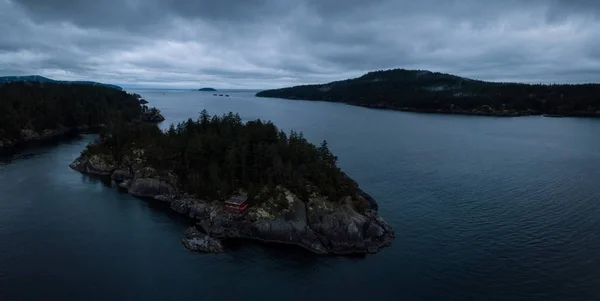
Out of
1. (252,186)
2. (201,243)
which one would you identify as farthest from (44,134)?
(201,243)

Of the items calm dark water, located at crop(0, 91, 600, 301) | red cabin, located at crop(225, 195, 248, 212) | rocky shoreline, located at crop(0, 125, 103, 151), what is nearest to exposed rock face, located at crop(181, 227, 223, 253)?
calm dark water, located at crop(0, 91, 600, 301)

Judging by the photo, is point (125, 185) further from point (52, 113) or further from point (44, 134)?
point (52, 113)

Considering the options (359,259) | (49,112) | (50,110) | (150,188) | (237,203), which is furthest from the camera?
(50,110)

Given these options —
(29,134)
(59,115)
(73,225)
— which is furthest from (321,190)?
(59,115)

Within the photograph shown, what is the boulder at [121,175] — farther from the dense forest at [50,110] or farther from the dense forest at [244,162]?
the dense forest at [50,110]

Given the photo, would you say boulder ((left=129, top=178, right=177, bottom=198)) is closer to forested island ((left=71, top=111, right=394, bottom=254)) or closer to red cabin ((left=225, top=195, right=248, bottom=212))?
forested island ((left=71, top=111, right=394, bottom=254))

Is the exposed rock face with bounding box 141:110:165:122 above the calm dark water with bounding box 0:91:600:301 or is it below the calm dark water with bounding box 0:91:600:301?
above

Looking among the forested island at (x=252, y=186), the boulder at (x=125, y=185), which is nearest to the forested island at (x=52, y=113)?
the boulder at (x=125, y=185)

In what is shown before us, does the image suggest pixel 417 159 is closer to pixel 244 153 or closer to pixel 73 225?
pixel 244 153
